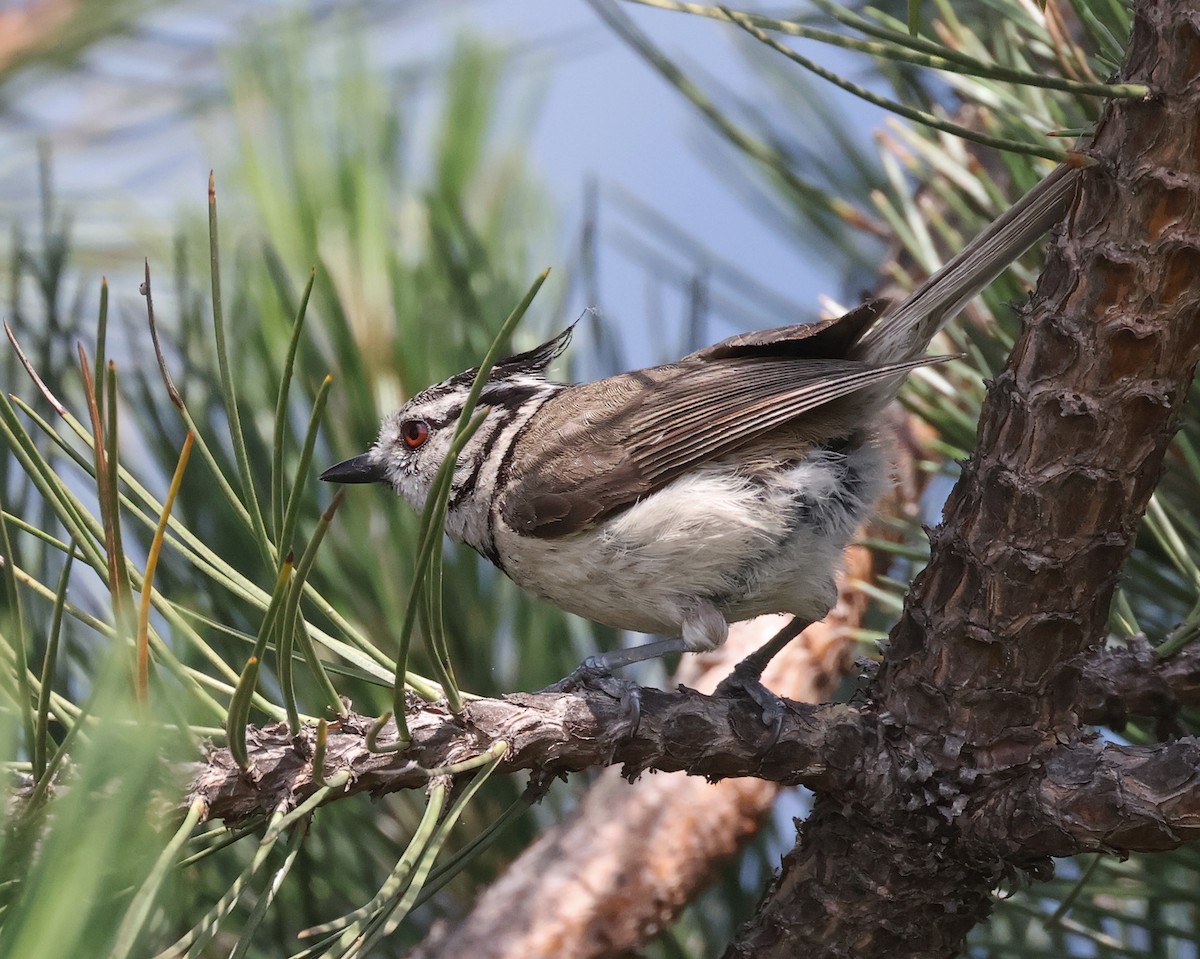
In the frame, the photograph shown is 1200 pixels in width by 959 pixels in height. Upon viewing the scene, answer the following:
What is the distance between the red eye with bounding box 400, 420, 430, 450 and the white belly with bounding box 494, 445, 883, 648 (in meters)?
0.42

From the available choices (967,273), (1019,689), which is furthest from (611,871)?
(967,273)

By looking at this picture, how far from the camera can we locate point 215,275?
4.29 ft

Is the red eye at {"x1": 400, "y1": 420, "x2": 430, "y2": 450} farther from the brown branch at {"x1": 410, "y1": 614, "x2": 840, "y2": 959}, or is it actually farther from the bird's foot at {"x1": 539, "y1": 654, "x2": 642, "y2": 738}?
the bird's foot at {"x1": 539, "y1": 654, "x2": 642, "y2": 738}

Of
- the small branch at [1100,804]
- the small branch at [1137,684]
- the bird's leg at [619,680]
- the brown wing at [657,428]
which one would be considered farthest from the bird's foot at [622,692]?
the brown wing at [657,428]

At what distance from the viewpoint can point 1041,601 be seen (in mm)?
1757

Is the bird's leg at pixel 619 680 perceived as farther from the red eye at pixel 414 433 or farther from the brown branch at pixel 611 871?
the red eye at pixel 414 433

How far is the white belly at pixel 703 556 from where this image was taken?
2670 millimetres

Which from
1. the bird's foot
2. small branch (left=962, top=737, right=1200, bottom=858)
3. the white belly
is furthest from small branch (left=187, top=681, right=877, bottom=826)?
the white belly

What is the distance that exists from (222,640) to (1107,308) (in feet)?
5.20

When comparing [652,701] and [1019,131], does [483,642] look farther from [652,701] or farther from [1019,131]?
[1019,131]

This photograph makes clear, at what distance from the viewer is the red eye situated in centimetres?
298

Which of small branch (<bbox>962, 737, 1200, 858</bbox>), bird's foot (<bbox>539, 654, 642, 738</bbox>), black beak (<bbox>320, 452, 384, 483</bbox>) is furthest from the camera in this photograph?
black beak (<bbox>320, 452, 384, 483</bbox>)

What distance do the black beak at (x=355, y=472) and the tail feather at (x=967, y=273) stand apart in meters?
1.14

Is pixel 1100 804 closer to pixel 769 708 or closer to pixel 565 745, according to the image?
pixel 769 708
